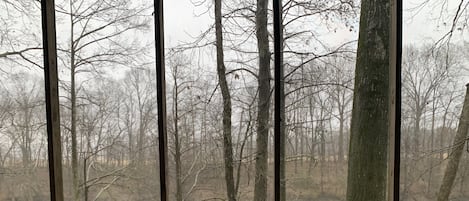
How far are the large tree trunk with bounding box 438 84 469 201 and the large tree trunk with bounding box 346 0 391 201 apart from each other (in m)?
0.36

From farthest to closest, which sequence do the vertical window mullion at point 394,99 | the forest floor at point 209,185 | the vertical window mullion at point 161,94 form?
the forest floor at point 209,185, the vertical window mullion at point 161,94, the vertical window mullion at point 394,99

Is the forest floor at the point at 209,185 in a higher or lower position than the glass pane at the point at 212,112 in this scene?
lower

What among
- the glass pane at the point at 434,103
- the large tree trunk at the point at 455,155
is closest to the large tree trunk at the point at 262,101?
the glass pane at the point at 434,103

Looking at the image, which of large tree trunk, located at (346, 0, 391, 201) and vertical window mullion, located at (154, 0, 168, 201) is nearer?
vertical window mullion, located at (154, 0, 168, 201)

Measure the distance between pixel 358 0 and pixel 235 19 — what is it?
32.8 inches

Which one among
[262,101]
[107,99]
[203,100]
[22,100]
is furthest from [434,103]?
[22,100]

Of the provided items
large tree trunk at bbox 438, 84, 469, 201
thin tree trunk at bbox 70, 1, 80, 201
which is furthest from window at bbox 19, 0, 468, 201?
large tree trunk at bbox 438, 84, 469, 201

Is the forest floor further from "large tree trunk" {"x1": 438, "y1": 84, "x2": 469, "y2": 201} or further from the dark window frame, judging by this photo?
"large tree trunk" {"x1": 438, "y1": 84, "x2": 469, "y2": 201}

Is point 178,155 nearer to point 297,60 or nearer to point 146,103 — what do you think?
point 146,103

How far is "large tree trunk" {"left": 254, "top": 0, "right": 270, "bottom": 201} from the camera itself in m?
2.34

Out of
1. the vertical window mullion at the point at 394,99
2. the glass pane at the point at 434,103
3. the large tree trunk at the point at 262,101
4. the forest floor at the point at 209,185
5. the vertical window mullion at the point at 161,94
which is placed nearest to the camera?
the vertical window mullion at the point at 394,99

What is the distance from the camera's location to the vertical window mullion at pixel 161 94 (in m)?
2.01

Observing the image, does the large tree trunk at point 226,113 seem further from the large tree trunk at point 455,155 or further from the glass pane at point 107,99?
the large tree trunk at point 455,155

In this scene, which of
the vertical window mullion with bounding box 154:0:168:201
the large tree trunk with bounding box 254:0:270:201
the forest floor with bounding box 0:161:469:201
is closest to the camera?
the vertical window mullion with bounding box 154:0:168:201
